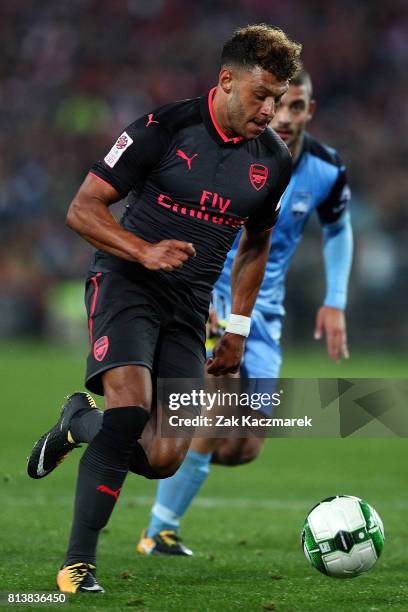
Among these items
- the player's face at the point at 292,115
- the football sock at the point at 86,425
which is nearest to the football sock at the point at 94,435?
the football sock at the point at 86,425

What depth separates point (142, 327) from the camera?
4863mm

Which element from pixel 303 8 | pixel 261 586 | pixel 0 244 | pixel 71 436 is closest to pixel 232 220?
pixel 71 436

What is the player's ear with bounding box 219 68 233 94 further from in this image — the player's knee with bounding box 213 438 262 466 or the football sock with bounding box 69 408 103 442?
the player's knee with bounding box 213 438 262 466

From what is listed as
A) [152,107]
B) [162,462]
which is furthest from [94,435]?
[152,107]

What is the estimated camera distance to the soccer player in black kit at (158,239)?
183 inches

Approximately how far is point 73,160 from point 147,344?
17837 mm

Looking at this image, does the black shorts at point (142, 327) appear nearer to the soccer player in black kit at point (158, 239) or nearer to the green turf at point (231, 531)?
the soccer player in black kit at point (158, 239)

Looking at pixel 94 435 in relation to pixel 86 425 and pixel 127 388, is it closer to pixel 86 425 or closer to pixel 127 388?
pixel 86 425

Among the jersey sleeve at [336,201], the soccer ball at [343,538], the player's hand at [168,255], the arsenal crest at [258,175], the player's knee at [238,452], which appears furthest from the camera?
the jersey sleeve at [336,201]

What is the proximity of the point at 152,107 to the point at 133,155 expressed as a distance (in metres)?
18.1

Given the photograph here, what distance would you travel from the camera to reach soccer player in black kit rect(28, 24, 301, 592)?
4.66 m

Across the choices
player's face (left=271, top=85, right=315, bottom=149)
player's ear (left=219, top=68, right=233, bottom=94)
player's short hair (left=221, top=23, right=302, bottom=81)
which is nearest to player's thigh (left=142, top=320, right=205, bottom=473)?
player's ear (left=219, top=68, right=233, bottom=94)

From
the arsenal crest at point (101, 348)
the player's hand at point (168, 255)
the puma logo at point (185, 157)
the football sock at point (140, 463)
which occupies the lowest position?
the football sock at point (140, 463)

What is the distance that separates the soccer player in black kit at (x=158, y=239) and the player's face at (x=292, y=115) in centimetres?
115
